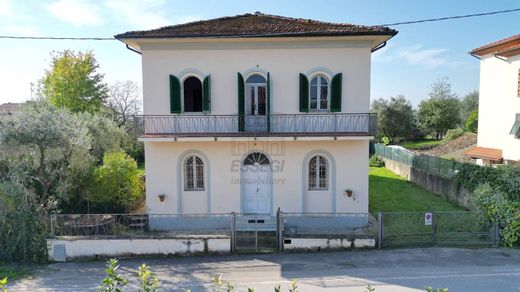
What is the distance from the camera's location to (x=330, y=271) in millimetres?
9172

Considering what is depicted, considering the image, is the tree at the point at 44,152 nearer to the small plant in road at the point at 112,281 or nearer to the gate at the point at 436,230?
the small plant in road at the point at 112,281

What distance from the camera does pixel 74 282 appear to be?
8.68 metres

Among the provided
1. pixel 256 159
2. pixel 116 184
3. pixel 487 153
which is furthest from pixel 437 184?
pixel 116 184

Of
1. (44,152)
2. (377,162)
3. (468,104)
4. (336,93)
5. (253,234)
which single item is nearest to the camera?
(44,152)

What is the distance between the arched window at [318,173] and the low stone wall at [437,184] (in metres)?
6.72

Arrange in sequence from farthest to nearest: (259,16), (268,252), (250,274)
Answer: (259,16) < (268,252) < (250,274)

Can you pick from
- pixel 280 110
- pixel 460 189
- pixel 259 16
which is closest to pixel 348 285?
pixel 280 110

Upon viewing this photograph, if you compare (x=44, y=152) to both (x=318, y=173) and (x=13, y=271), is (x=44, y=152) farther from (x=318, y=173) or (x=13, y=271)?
(x=318, y=173)

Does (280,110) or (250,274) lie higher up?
(280,110)

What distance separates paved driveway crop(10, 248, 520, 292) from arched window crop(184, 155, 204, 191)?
3431 mm

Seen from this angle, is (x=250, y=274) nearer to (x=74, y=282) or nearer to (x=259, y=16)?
(x=74, y=282)

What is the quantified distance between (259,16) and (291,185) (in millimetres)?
7646

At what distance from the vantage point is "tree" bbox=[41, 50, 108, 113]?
31.6 m

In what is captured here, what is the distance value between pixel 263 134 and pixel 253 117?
1034mm
